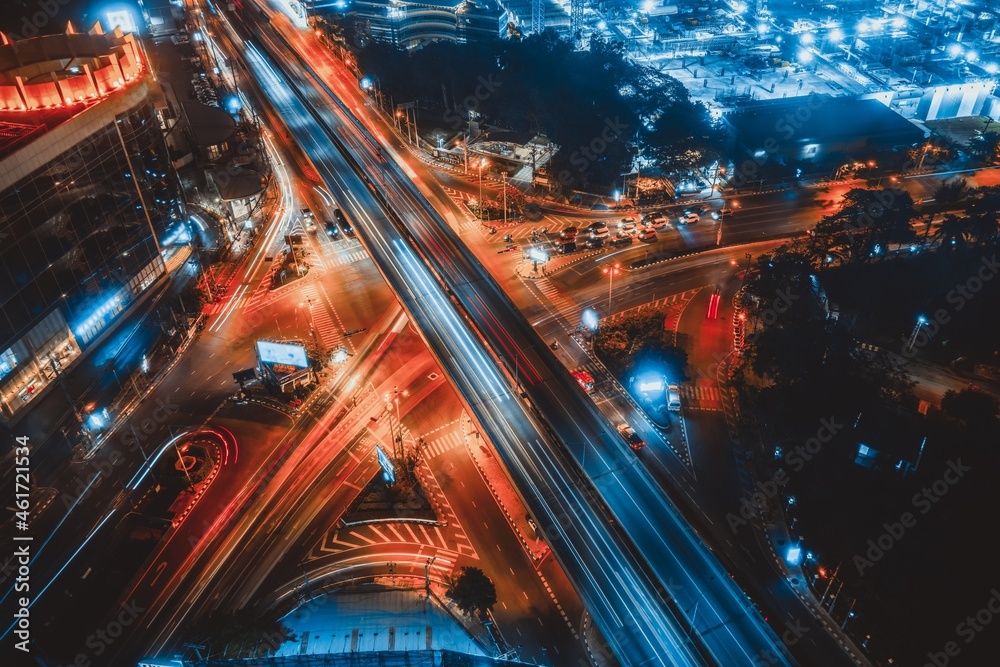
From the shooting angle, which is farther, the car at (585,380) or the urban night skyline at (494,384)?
the car at (585,380)

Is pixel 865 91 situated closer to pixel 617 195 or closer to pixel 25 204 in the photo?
pixel 617 195

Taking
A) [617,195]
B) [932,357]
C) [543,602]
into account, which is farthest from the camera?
[617,195]

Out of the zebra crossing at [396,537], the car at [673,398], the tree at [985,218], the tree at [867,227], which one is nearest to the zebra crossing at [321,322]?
the zebra crossing at [396,537]

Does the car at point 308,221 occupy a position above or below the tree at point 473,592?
above

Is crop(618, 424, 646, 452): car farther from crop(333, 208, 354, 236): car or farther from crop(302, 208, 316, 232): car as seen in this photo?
crop(302, 208, 316, 232): car

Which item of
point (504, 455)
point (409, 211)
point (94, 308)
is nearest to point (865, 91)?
point (409, 211)

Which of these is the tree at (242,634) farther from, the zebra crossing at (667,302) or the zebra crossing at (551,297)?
the zebra crossing at (667,302)

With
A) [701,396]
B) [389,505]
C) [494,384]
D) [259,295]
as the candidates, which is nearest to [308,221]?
[259,295]
